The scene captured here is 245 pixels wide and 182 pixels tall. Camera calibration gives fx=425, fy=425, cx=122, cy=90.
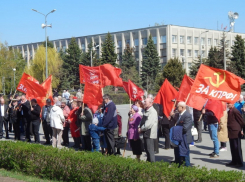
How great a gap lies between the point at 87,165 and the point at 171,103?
20.7 ft

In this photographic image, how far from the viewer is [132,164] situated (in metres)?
7.86

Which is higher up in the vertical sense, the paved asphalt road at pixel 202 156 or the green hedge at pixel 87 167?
the green hedge at pixel 87 167

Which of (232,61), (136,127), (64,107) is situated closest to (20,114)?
(64,107)

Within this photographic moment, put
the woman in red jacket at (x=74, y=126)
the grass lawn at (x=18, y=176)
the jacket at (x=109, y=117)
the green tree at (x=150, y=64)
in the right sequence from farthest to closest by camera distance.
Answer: the green tree at (x=150, y=64), the woman in red jacket at (x=74, y=126), the jacket at (x=109, y=117), the grass lawn at (x=18, y=176)

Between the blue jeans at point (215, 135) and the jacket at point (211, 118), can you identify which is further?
the jacket at point (211, 118)

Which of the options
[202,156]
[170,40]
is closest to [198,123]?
[202,156]

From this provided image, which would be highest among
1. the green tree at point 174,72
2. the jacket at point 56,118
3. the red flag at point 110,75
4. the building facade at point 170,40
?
the building facade at point 170,40

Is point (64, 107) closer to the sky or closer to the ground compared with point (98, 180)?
closer to the sky

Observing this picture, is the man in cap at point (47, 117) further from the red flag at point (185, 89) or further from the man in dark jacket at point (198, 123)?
the man in dark jacket at point (198, 123)

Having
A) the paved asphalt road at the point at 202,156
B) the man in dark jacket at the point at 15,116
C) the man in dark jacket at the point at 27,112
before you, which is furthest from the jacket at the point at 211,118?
the man in dark jacket at the point at 15,116

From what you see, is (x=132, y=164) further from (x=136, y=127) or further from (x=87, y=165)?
(x=136, y=127)

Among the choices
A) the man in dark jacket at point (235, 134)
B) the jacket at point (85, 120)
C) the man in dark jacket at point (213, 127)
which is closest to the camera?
the man in dark jacket at point (235, 134)

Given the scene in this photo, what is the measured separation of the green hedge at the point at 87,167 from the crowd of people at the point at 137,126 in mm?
1404

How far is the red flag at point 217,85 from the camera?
416 inches
